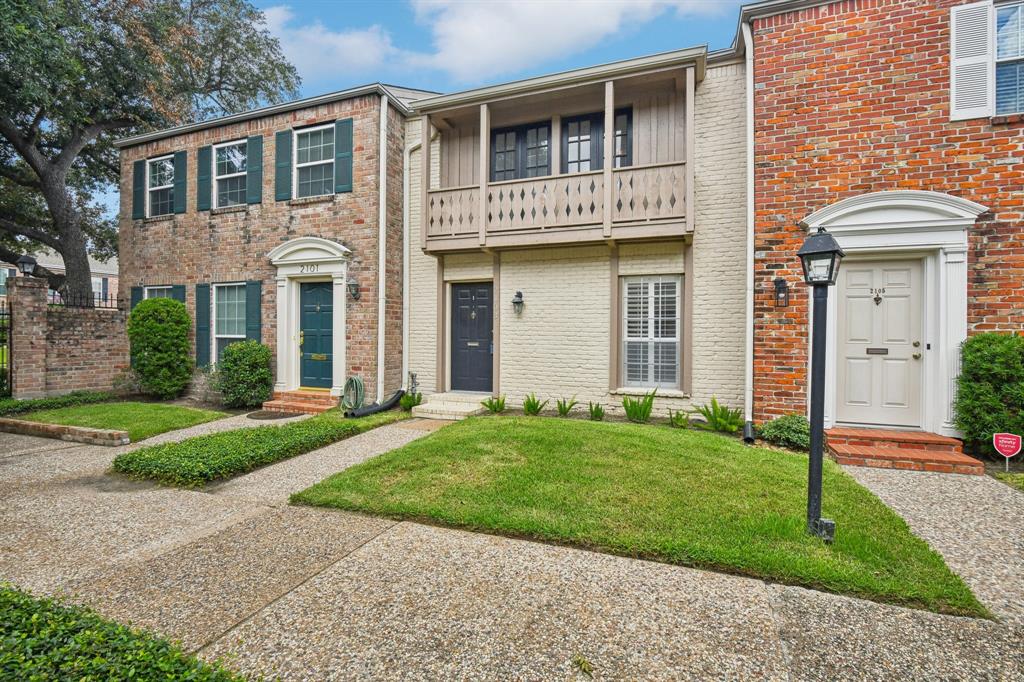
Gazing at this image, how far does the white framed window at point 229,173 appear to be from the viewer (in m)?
9.97

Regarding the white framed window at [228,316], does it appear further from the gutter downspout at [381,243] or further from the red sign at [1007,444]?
the red sign at [1007,444]

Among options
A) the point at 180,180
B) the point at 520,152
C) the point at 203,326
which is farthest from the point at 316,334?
the point at 520,152

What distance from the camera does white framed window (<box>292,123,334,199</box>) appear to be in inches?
362

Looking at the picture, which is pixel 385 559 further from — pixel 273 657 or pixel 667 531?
pixel 667 531

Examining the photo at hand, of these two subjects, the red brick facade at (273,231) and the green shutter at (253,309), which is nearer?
the red brick facade at (273,231)

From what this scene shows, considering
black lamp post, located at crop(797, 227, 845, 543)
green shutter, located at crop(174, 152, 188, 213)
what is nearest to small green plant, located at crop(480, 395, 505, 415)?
black lamp post, located at crop(797, 227, 845, 543)

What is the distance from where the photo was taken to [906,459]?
5.27m

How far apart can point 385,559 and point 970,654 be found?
309 cm

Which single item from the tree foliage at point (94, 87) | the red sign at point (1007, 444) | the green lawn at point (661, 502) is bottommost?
the green lawn at point (661, 502)

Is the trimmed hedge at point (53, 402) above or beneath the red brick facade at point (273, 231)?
beneath

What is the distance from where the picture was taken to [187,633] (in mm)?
2373

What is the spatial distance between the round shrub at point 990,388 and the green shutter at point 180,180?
1351cm

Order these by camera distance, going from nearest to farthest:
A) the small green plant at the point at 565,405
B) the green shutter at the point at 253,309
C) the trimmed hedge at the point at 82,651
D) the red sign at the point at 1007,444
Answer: the trimmed hedge at the point at 82,651
the red sign at the point at 1007,444
the small green plant at the point at 565,405
the green shutter at the point at 253,309

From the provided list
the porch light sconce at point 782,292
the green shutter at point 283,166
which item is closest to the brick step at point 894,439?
the porch light sconce at point 782,292
